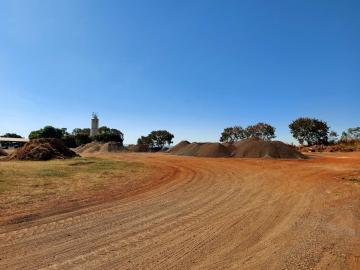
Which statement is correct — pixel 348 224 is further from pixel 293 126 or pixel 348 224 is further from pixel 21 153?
pixel 293 126

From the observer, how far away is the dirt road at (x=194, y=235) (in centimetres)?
599

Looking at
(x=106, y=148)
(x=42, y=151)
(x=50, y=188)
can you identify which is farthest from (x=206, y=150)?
(x=50, y=188)

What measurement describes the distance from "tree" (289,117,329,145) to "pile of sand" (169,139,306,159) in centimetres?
3101

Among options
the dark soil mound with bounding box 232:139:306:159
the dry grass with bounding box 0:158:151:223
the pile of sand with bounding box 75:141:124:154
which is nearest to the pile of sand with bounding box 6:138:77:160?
the dry grass with bounding box 0:158:151:223

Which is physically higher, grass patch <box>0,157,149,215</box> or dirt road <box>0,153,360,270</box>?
grass patch <box>0,157,149,215</box>

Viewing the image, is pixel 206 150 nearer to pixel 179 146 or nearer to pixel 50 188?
pixel 179 146

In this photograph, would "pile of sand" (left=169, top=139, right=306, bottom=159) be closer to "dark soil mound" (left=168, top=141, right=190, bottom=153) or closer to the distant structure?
"dark soil mound" (left=168, top=141, right=190, bottom=153)

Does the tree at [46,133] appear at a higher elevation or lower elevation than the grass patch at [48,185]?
higher

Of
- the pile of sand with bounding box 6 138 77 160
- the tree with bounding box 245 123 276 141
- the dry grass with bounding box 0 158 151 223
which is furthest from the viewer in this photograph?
the tree with bounding box 245 123 276 141

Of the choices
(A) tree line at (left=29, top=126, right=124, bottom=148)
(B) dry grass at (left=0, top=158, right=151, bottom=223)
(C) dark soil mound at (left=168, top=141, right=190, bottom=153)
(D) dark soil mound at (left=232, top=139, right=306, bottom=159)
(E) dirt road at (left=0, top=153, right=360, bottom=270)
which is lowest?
(E) dirt road at (left=0, top=153, right=360, bottom=270)

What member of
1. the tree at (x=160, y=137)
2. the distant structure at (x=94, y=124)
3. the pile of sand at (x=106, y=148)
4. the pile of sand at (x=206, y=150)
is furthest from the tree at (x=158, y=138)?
the pile of sand at (x=206, y=150)

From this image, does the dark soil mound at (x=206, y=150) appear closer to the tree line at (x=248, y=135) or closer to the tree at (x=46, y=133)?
the tree line at (x=248, y=135)

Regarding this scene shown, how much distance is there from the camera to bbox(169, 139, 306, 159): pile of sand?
3741cm

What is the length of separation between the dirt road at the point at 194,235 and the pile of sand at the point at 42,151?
22880 mm
